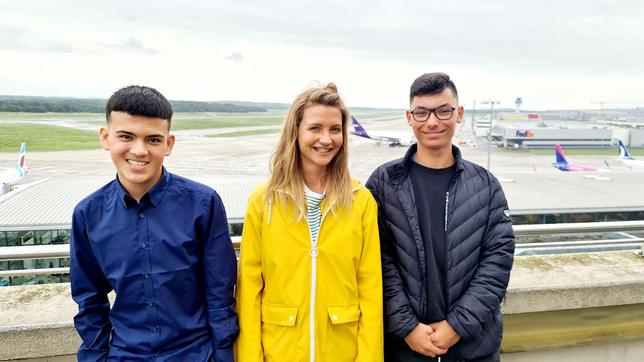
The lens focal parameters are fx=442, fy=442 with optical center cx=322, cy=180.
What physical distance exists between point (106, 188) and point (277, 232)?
0.66 meters

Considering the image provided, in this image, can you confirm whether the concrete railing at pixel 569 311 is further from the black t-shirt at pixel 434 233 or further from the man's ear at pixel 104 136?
the man's ear at pixel 104 136

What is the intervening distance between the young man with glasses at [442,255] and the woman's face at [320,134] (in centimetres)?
32

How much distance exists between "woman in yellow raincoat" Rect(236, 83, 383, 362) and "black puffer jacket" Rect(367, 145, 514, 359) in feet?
0.41

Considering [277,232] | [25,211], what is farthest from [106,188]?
[25,211]

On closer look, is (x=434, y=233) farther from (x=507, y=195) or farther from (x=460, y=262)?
(x=507, y=195)

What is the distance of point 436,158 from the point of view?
6.51ft

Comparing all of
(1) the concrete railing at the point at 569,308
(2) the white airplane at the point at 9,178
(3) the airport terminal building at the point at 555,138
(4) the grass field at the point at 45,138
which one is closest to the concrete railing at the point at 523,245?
(1) the concrete railing at the point at 569,308

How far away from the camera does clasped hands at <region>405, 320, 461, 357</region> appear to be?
181cm

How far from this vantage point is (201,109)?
133m

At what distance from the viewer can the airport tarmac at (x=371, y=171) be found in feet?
48.8

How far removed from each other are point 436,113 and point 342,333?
101 centimetres

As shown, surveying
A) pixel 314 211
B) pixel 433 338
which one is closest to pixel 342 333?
pixel 433 338

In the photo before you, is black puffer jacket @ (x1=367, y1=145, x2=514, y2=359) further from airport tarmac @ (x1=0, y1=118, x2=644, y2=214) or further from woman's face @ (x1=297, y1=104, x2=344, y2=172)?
airport tarmac @ (x1=0, y1=118, x2=644, y2=214)

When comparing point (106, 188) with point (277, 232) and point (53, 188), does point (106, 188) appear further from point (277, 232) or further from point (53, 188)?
point (53, 188)
